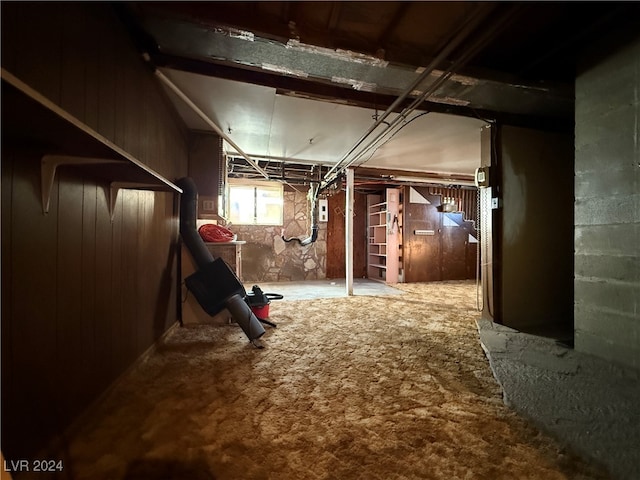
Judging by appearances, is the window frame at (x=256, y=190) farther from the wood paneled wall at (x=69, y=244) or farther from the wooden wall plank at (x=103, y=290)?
the wooden wall plank at (x=103, y=290)

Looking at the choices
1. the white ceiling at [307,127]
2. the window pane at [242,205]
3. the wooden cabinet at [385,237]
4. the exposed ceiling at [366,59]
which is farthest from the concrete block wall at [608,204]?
the window pane at [242,205]

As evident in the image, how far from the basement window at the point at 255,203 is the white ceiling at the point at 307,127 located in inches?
67.8

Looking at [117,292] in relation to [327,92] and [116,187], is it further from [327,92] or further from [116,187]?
[327,92]

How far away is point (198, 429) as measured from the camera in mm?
1158


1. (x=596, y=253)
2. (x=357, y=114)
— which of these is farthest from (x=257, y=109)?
(x=596, y=253)

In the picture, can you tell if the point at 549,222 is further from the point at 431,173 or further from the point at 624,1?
the point at 431,173

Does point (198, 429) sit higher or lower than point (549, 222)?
lower

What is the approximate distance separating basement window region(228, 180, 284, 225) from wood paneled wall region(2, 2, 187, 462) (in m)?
3.75

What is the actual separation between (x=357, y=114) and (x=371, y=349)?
7.17ft

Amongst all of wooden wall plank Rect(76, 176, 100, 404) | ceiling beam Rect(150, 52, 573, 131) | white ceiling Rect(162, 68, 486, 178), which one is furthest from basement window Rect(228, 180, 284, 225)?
wooden wall plank Rect(76, 176, 100, 404)

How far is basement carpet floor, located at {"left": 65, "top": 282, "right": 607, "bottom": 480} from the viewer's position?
0.97 metres

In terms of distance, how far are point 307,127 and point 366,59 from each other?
4.15 ft

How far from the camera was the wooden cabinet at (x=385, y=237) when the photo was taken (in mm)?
5695

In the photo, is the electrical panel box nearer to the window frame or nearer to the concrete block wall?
the window frame
